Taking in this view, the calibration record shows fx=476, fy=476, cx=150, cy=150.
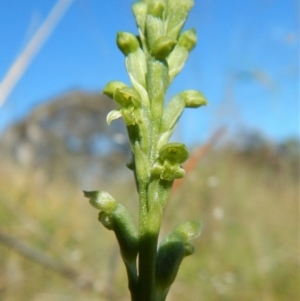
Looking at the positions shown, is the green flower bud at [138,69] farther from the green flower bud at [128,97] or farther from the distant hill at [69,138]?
the distant hill at [69,138]

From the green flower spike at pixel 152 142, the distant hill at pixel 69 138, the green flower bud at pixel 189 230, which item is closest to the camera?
the green flower spike at pixel 152 142

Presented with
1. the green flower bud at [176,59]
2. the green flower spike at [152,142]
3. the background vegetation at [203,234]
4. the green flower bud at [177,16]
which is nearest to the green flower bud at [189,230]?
the green flower spike at [152,142]

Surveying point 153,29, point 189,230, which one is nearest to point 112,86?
point 153,29

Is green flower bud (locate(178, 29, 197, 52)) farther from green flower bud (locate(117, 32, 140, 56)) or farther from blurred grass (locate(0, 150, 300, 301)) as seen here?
blurred grass (locate(0, 150, 300, 301))

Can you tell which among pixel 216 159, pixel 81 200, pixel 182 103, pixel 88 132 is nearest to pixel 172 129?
pixel 182 103

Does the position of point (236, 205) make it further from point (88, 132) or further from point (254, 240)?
point (88, 132)

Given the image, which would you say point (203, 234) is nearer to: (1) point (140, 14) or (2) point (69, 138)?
(1) point (140, 14)
